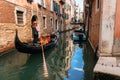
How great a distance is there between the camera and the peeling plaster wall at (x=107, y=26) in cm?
514

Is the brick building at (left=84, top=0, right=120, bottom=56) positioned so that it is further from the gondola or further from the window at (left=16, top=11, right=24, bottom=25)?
the window at (left=16, top=11, right=24, bottom=25)

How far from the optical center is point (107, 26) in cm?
527

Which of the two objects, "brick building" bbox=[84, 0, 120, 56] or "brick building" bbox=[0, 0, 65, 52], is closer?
"brick building" bbox=[84, 0, 120, 56]

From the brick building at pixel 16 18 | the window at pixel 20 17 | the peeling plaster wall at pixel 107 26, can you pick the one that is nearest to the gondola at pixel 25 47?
the brick building at pixel 16 18

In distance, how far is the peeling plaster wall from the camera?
514cm

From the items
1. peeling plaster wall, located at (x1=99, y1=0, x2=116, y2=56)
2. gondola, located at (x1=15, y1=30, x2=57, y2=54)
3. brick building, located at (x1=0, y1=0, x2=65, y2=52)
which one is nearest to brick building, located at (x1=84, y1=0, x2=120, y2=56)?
peeling plaster wall, located at (x1=99, y1=0, x2=116, y2=56)

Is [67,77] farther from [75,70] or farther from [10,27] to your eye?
[10,27]

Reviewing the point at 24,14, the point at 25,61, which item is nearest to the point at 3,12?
the point at 24,14

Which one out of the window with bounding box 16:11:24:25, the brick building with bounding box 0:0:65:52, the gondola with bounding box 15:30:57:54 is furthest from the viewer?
the window with bounding box 16:11:24:25

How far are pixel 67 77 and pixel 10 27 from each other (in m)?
4.82

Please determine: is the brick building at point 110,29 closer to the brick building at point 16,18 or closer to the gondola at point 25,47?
the gondola at point 25,47

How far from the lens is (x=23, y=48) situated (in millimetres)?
6641

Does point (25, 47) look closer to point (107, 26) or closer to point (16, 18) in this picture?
point (16, 18)

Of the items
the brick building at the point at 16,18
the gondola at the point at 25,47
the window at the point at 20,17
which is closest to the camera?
the gondola at the point at 25,47
